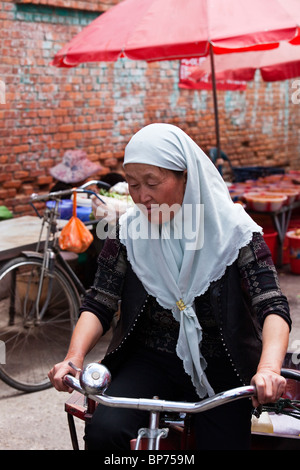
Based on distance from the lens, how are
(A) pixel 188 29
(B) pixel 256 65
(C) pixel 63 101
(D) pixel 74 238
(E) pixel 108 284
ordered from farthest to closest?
(B) pixel 256 65 < (C) pixel 63 101 < (A) pixel 188 29 < (D) pixel 74 238 < (E) pixel 108 284

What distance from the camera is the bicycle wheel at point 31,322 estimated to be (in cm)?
432

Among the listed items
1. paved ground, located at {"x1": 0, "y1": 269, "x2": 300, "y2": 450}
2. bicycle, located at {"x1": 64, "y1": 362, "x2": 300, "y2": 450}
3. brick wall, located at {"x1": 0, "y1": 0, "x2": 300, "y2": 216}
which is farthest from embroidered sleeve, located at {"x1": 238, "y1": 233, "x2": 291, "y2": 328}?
brick wall, located at {"x1": 0, "y1": 0, "x2": 300, "y2": 216}

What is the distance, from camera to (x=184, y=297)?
219 cm

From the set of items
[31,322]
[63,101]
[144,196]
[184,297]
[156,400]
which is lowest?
[31,322]

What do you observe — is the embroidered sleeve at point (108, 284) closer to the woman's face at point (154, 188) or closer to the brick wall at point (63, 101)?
the woman's face at point (154, 188)

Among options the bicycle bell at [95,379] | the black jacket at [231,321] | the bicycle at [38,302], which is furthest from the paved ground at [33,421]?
the bicycle bell at [95,379]

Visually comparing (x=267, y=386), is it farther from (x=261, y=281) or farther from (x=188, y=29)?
(x=188, y=29)

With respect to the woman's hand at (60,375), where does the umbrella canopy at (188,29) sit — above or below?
above

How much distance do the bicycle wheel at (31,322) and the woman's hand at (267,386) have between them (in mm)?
2609

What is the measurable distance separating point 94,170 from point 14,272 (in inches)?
80.7

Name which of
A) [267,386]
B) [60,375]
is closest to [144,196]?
[60,375]

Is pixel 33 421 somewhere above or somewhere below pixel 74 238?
below

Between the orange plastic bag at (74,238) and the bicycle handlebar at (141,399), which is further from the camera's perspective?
the orange plastic bag at (74,238)

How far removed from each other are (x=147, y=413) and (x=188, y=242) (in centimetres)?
58
